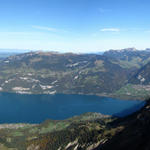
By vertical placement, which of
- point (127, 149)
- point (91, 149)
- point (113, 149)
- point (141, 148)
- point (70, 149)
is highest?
point (141, 148)

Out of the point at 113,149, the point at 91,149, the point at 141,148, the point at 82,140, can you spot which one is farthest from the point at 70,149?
the point at 141,148

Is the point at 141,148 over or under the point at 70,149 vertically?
over

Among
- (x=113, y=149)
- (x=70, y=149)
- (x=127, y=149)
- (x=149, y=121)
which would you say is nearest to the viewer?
(x=127, y=149)

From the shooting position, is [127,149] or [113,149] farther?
[113,149]

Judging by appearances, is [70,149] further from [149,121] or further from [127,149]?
[127,149]

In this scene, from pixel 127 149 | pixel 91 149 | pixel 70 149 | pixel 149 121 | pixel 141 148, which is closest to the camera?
pixel 141 148

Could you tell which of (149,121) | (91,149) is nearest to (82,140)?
(91,149)

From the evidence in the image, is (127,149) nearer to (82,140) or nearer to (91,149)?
(91,149)

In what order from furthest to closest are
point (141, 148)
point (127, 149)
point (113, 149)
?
1. point (113, 149)
2. point (127, 149)
3. point (141, 148)

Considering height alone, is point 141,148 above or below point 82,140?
above
